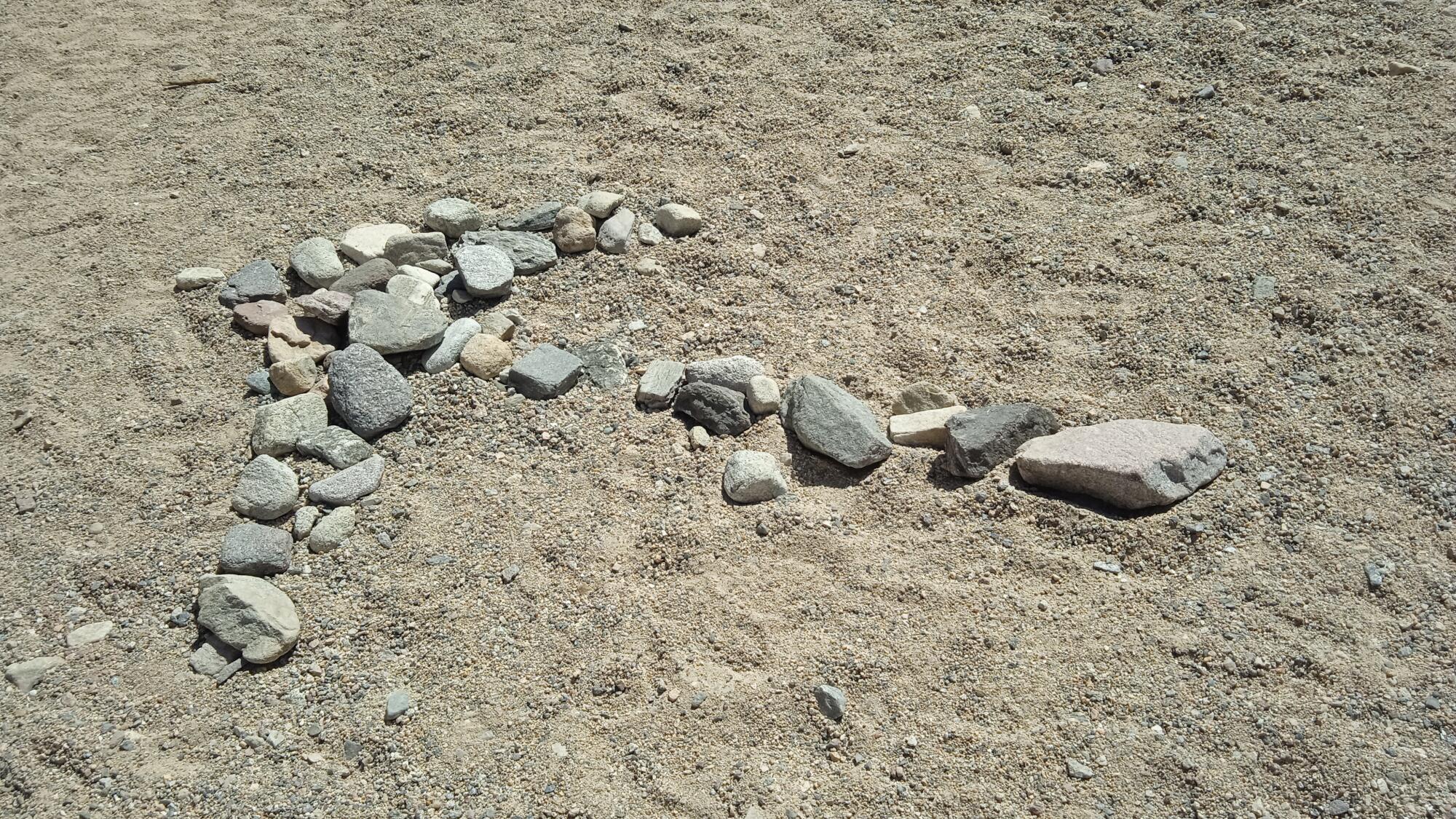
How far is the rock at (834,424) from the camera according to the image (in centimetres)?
247

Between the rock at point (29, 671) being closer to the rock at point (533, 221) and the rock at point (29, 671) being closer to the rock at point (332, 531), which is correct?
the rock at point (332, 531)

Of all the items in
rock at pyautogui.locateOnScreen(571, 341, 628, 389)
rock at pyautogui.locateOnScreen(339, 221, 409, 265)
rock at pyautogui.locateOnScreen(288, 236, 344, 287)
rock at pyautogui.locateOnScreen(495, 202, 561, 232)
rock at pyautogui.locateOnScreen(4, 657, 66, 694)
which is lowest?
rock at pyautogui.locateOnScreen(4, 657, 66, 694)

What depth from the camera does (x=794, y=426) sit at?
2.57 m

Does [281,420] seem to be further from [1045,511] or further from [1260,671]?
[1260,671]

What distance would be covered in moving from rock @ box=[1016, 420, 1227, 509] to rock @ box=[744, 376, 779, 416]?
68 centimetres

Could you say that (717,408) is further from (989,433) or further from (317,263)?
(317,263)

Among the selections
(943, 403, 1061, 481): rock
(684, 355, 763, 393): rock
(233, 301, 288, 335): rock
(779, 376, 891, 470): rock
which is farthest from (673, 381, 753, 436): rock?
(233, 301, 288, 335): rock

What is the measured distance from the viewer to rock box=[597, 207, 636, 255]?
3.18m

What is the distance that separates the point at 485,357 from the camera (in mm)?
2830

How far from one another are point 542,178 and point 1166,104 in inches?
89.2

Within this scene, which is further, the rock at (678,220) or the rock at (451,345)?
the rock at (678,220)

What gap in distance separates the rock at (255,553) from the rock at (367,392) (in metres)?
0.40

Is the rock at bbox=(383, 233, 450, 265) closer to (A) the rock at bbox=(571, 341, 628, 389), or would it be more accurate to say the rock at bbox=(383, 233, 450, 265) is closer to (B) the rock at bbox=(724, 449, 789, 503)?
(A) the rock at bbox=(571, 341, 628, 389)

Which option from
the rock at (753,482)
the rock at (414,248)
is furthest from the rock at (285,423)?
the rock at (753,482)
